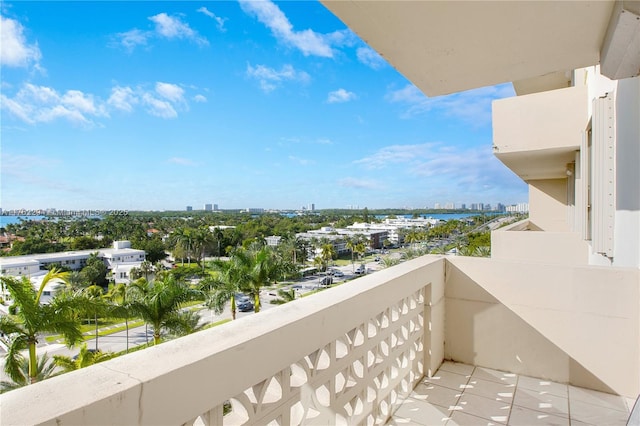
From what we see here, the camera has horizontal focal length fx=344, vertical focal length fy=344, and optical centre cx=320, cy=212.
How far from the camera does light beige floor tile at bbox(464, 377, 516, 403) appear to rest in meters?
2.60

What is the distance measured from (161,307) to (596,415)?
16.8 metres

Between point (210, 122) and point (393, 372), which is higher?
point (210, 122)

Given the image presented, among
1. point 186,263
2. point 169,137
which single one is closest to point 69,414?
point 186,263

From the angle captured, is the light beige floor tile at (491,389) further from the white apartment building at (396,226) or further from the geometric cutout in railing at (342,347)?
the white apartment building at (396,226)

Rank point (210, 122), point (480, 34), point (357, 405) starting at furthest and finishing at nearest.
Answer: point (210, 122)
point (357, 405)
point (480, 34)

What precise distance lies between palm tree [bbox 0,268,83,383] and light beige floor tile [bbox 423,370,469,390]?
13339mm

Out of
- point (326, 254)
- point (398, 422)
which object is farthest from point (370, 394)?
point (326, 254)

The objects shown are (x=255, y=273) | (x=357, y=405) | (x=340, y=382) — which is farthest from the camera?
(x=255, y=273)

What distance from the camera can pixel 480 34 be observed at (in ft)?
5.23

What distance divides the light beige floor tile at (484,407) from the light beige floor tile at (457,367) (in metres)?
0.39

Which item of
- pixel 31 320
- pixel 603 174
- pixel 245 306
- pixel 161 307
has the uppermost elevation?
pixel 603 174

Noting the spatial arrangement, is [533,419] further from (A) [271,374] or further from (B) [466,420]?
(A) [271,374]

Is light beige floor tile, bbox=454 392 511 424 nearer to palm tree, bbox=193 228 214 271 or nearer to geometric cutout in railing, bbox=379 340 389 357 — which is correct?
geometric cutout in railing, bbox=379 340 389 357

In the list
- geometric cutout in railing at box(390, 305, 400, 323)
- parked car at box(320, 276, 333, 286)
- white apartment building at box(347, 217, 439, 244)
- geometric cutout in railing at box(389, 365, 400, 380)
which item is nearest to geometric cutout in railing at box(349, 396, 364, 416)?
geometric cutout in railing at box(389, 365, 400, 380)
